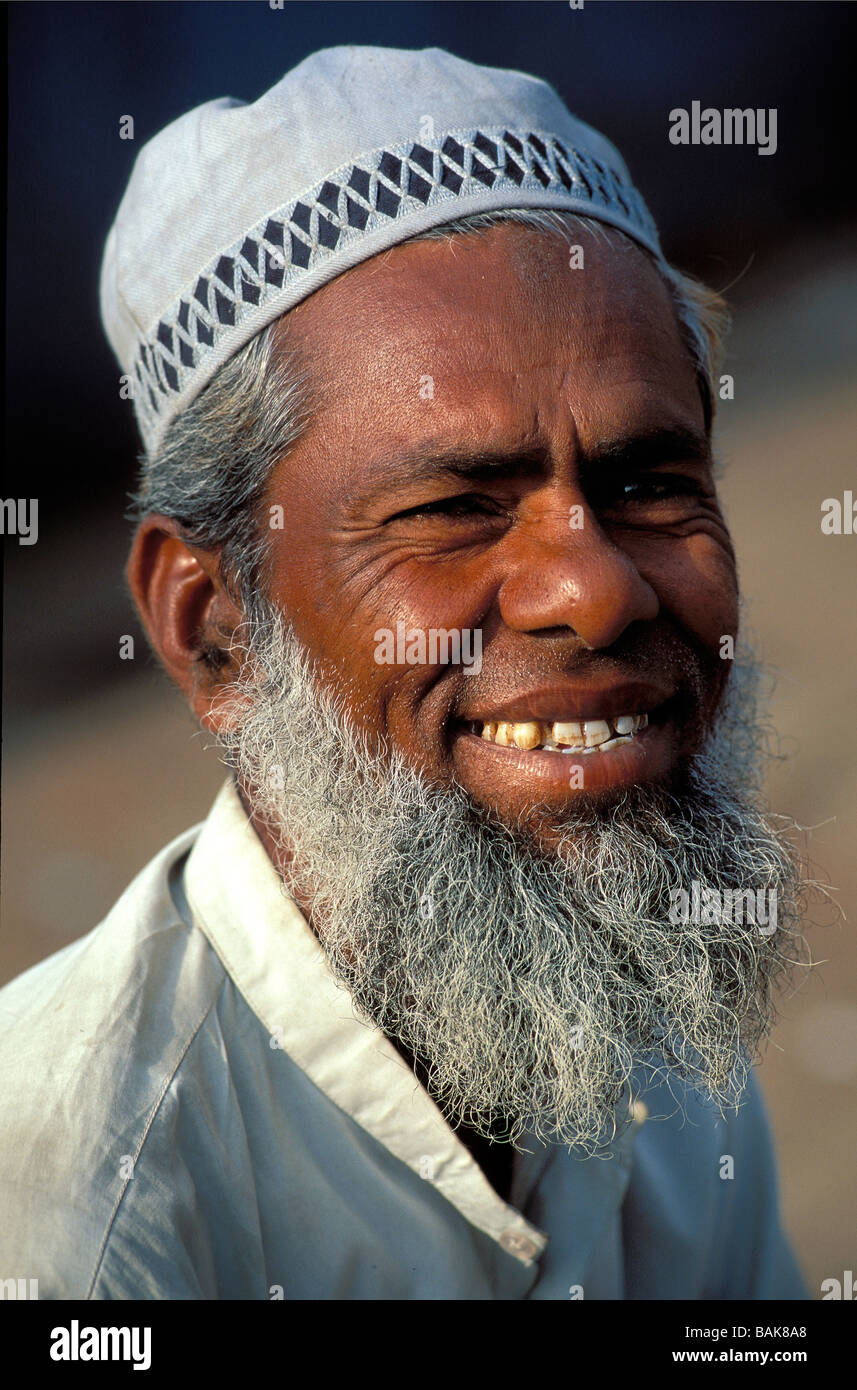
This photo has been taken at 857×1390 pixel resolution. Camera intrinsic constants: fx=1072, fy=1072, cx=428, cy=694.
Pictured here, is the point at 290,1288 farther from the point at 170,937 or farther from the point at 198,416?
the point at 198,416

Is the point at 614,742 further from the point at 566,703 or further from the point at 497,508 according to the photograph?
the point at 497,508

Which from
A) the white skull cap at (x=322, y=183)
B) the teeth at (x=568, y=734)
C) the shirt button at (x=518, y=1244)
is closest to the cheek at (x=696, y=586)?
the teeth at (x=568, y=734)

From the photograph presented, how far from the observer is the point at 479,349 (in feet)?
5.40

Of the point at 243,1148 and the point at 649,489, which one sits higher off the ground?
the point at 649,489

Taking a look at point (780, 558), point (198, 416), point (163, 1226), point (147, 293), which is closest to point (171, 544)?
point (198, 416)

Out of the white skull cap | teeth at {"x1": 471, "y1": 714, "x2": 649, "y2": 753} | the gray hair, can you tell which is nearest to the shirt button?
teeth at {"x1": 471, "y1": 714, "x2": 649, "y2": 753}

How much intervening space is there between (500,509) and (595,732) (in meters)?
0.38

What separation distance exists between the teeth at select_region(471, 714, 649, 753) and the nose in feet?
0.43

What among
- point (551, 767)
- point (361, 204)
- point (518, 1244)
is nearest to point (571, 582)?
point (551, 767)

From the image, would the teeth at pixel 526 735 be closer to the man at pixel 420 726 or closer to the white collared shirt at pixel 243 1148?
the man at pixel 420 726

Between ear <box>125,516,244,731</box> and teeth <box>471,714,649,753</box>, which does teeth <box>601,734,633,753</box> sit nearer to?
teeth <box>471,714,649,753</box>

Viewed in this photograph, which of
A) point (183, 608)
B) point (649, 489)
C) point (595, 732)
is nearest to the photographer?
point (595, 732)

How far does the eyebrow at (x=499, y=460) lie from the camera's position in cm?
163

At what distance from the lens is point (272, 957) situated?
1752 mm
